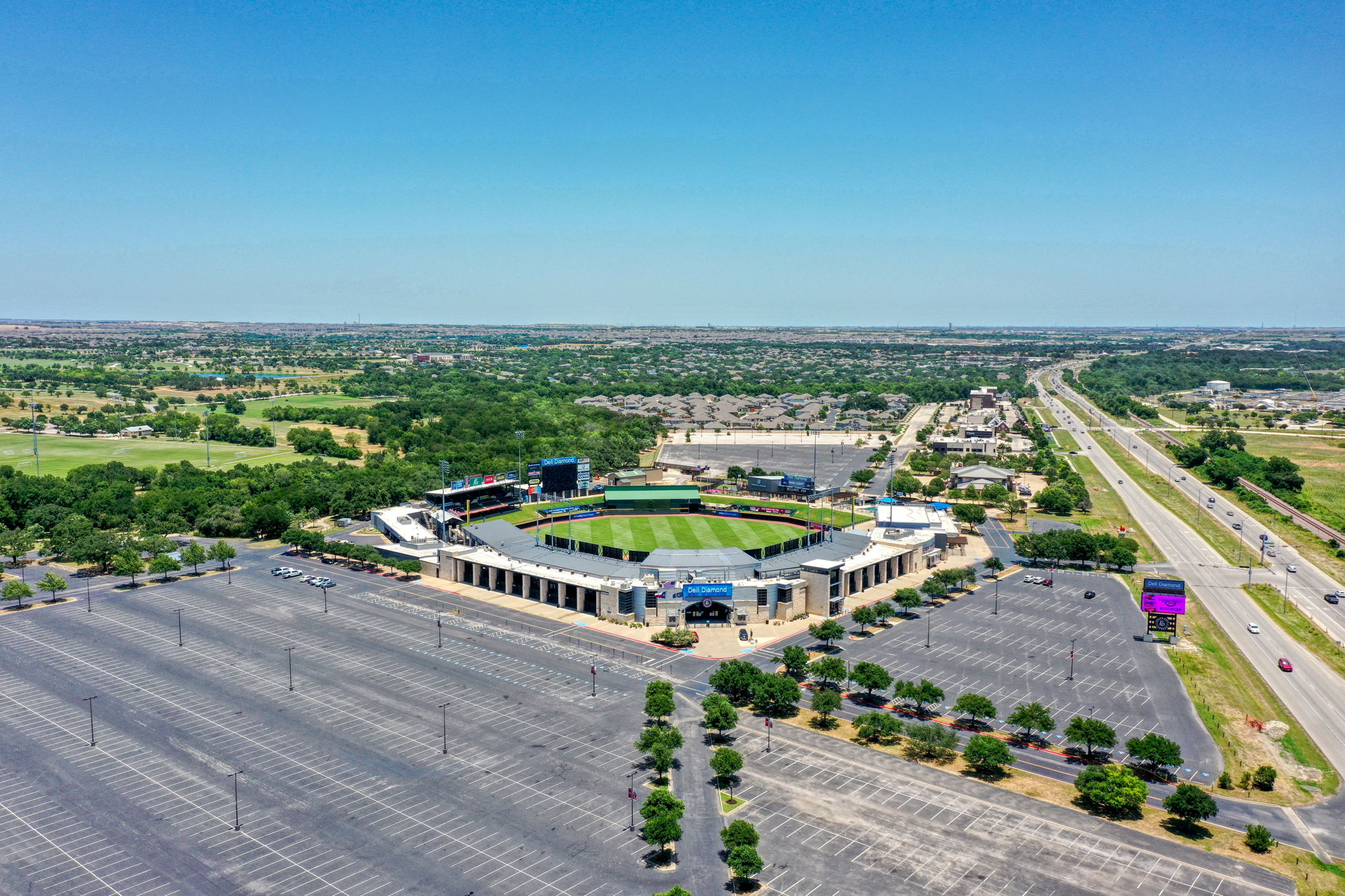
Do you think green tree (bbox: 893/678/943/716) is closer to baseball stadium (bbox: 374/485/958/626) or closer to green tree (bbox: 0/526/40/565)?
baseball stadium (bbox: 374/485/958/626)

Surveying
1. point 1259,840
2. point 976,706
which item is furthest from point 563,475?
point 1259,840

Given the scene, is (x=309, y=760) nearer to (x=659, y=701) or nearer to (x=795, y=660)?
(x=659, y=701)

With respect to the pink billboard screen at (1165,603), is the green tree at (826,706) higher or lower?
lower

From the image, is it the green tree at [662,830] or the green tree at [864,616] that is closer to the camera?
the green tree at [662,830]

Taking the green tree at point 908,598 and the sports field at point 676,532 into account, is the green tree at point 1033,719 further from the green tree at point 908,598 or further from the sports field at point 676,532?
the sports field at point 676,532

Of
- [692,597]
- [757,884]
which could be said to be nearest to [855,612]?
[692,597]

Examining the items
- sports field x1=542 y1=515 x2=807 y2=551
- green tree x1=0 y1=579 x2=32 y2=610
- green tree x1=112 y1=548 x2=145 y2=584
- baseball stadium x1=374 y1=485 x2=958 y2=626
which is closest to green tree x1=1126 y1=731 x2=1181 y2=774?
baseball stadium x1=374 y1=485 x2=958 y2=626

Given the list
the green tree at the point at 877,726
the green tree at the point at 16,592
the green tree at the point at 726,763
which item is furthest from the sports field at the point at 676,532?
the green tree at the point at 16,592
